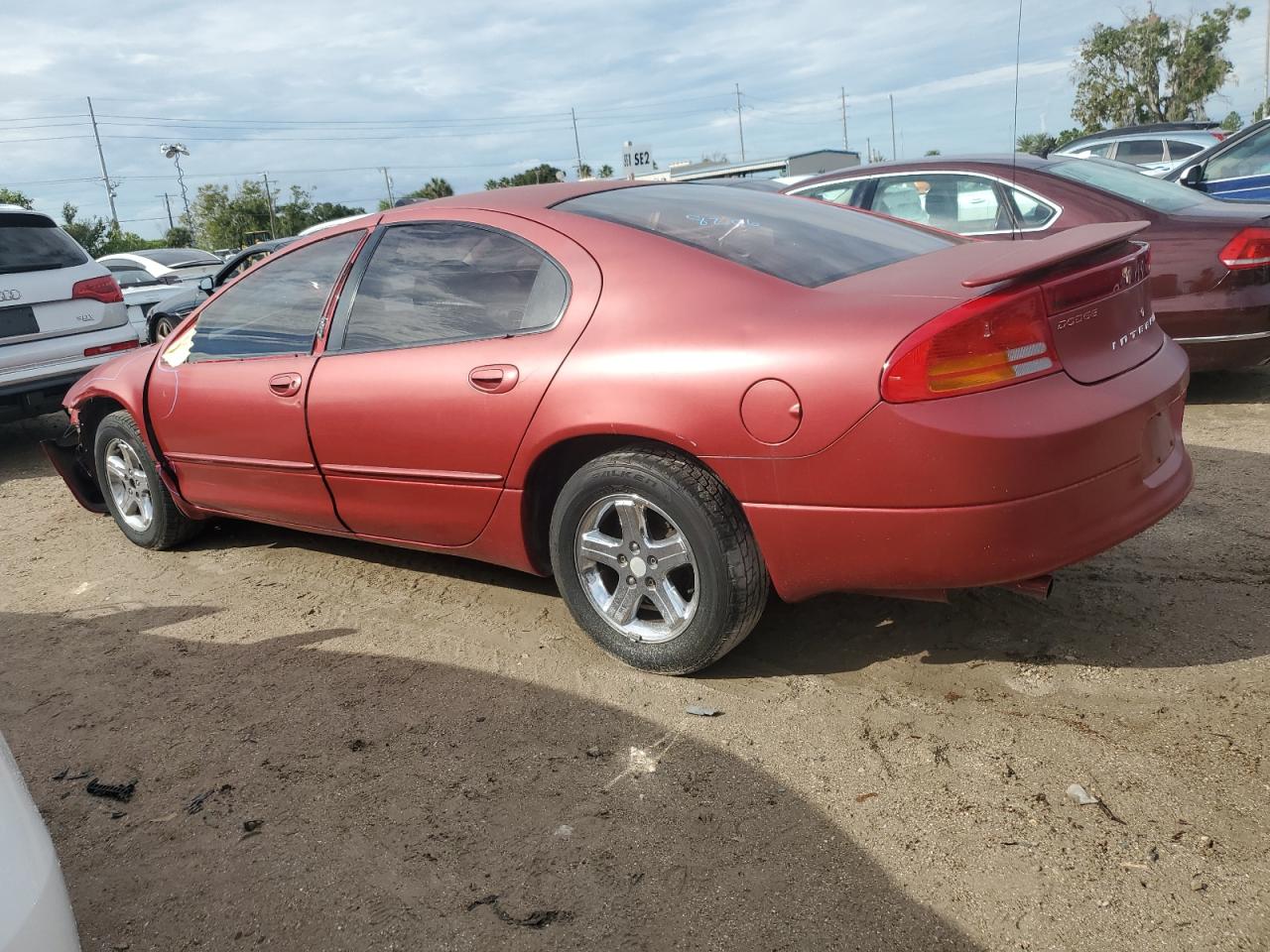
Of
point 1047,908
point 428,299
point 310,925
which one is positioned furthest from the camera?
point 428,299

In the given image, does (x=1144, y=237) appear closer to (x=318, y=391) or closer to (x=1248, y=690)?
(x=1248, y=690)

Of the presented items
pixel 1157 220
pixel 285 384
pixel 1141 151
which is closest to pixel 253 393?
pixel 285 384

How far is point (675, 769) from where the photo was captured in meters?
2.71

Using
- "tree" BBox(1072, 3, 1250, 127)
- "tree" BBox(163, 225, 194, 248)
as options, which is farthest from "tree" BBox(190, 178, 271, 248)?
"tree" BBox(1072, 3, 1250, 127)

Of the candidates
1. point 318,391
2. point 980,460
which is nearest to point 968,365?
point 980,460

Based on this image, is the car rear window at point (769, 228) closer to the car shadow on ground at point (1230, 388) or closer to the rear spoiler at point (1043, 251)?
the rear spoiler at point (1043, 251)

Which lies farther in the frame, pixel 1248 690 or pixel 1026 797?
pixel 1248 690

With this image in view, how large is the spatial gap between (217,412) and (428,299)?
125 centimetres

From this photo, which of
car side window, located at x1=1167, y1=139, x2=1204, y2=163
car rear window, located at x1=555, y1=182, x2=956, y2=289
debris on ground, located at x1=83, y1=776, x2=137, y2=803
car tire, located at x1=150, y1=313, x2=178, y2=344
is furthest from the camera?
car side window, located at x1=1167, y1=139, x2=1204, y2=163

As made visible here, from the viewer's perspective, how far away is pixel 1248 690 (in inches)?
110

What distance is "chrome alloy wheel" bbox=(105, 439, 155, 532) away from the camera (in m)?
4.96

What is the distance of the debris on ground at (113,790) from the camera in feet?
9.40

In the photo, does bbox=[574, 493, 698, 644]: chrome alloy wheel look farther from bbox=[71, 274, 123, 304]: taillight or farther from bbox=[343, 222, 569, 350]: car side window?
bbox=[71, 274, 123, 304]: taillight

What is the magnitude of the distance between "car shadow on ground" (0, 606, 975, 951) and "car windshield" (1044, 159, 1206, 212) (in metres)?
4.54
